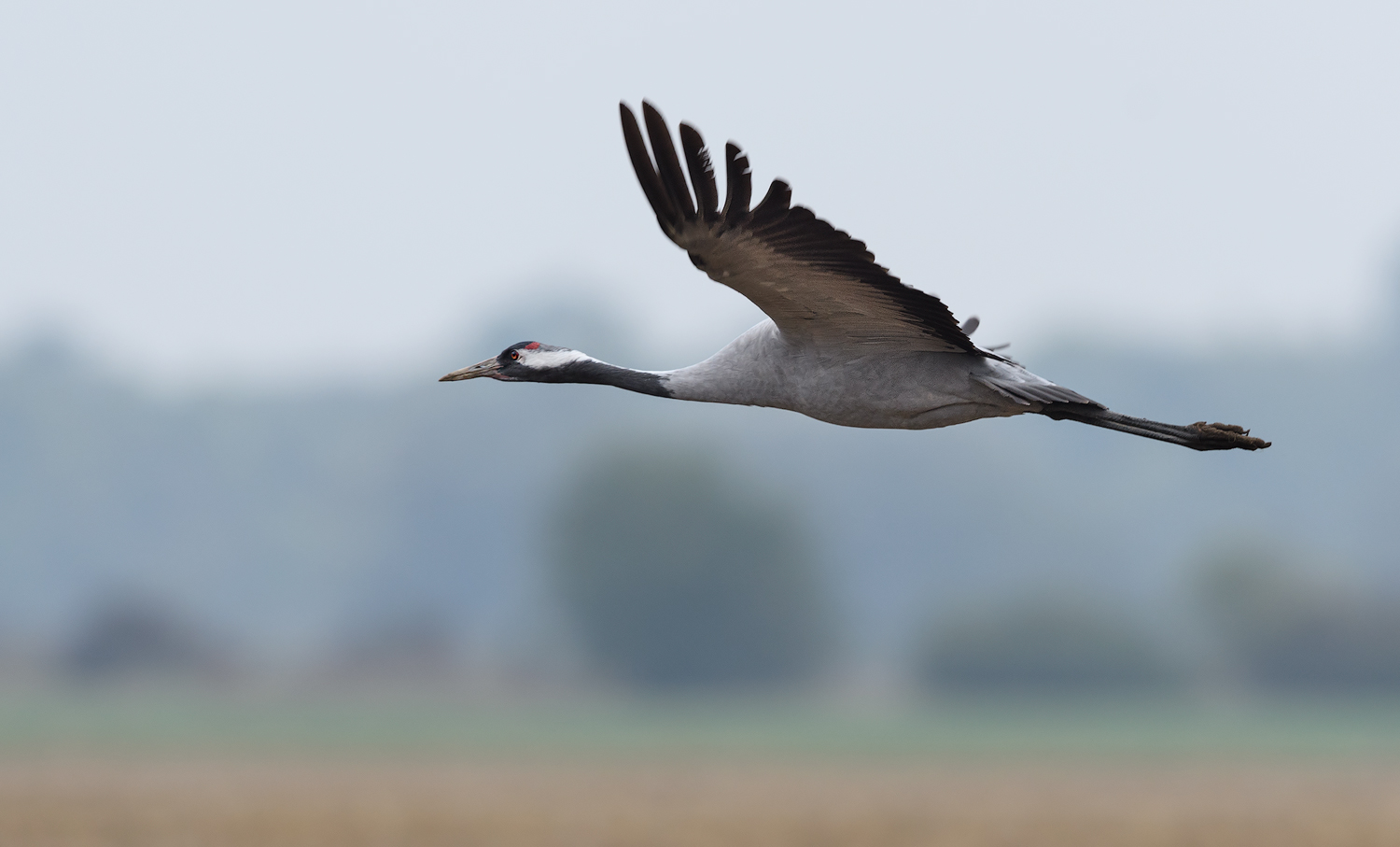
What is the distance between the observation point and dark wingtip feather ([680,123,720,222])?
809 centimetres

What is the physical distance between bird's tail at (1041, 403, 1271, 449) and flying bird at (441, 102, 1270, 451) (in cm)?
1

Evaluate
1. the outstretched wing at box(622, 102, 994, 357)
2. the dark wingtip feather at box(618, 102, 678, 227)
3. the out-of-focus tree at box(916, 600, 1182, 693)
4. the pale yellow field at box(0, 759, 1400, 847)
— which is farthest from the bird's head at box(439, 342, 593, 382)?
the out-of-focus tree at box(916, 600, 1182, 693)

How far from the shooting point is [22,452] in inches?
5846

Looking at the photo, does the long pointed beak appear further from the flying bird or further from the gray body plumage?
the gray body plumage

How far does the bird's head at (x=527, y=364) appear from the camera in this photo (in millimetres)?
10195

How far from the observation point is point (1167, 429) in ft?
32.3

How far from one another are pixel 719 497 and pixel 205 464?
8069cm

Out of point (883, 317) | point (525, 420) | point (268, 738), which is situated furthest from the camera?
point (525, 420)

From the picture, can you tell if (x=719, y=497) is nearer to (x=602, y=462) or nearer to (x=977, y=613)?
(x=602, y=462)

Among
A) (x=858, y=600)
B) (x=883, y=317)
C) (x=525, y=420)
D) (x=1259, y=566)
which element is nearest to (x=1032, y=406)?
(x=883, y=317)

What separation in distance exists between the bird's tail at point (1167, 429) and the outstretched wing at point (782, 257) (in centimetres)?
72

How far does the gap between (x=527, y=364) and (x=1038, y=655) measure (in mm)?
71568

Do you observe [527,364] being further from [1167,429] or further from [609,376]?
[1167,429]

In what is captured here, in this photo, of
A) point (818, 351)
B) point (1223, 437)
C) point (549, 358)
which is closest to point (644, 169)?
point (818, 351)
